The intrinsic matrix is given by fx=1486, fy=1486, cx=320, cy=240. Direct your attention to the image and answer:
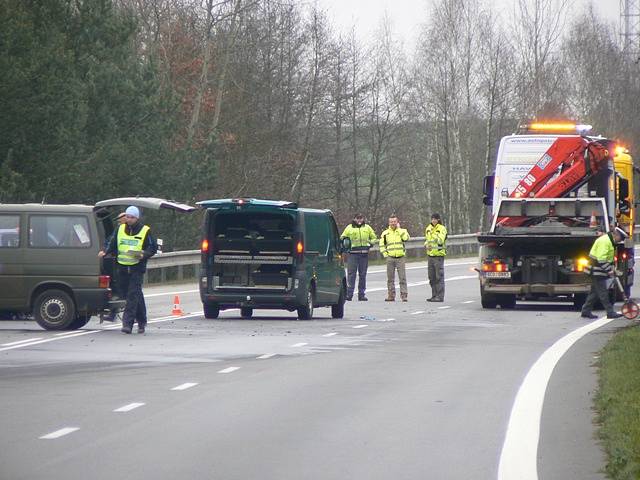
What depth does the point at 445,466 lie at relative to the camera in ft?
30.5

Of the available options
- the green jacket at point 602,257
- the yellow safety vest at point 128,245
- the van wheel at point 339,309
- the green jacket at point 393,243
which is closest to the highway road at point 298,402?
the yellow safety vest at point 128,245

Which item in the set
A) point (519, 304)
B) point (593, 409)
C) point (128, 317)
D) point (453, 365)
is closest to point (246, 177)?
point (519, 304)

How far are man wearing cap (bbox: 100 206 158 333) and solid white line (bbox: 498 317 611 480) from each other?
581 cm

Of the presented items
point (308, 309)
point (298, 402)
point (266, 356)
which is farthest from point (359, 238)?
point (298, 402)

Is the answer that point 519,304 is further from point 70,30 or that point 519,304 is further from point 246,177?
point 246,177

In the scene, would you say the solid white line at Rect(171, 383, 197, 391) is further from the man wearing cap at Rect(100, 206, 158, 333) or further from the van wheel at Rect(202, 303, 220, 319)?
the van wheel at Rect(202, 303, 220, 319)

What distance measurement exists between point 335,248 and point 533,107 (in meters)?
50.1

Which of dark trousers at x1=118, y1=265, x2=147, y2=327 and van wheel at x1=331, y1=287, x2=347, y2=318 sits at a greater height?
dark trousers at x1=118, y1=265, x2=147, y2=327

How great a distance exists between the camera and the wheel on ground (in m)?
20.8

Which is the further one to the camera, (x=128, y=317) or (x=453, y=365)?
(x=128, y=317)

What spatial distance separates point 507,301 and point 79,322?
10.4 m

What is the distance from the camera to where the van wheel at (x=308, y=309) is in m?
24.0

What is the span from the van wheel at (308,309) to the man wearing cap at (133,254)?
4000mm

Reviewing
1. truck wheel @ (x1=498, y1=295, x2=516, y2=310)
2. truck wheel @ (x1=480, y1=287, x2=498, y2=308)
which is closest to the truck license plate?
truck wheel @ (x1=480, y1=287, x2=498, y2=308)
